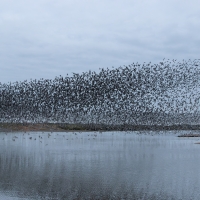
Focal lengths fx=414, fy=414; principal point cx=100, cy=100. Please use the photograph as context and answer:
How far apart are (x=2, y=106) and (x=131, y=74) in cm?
5482

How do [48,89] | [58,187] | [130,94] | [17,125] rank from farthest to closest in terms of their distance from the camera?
[17,125] → [48,89] → [130,94] → [58,187]

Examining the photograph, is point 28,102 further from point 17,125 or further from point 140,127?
point 140,127

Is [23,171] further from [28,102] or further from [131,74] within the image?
[28,102]

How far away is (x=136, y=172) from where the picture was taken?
27.0 meters

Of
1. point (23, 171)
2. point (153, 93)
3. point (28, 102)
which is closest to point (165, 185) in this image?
point (23, 171)

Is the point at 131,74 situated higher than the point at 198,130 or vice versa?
the point at 131,74

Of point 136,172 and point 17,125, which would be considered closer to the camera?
point 136,172

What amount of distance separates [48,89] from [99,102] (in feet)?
67.7

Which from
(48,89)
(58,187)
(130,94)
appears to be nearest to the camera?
(58,187)

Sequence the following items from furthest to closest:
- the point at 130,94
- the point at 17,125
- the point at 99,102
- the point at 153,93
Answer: the point at 17,125 → the point at 99,102 → the point at 130,94 → the point at 153,93

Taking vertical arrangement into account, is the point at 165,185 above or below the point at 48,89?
below

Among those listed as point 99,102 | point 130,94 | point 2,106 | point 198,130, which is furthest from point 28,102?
point 198,130

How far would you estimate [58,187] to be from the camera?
66.3 feet

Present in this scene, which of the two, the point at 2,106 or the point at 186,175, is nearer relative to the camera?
the point at 186,175
